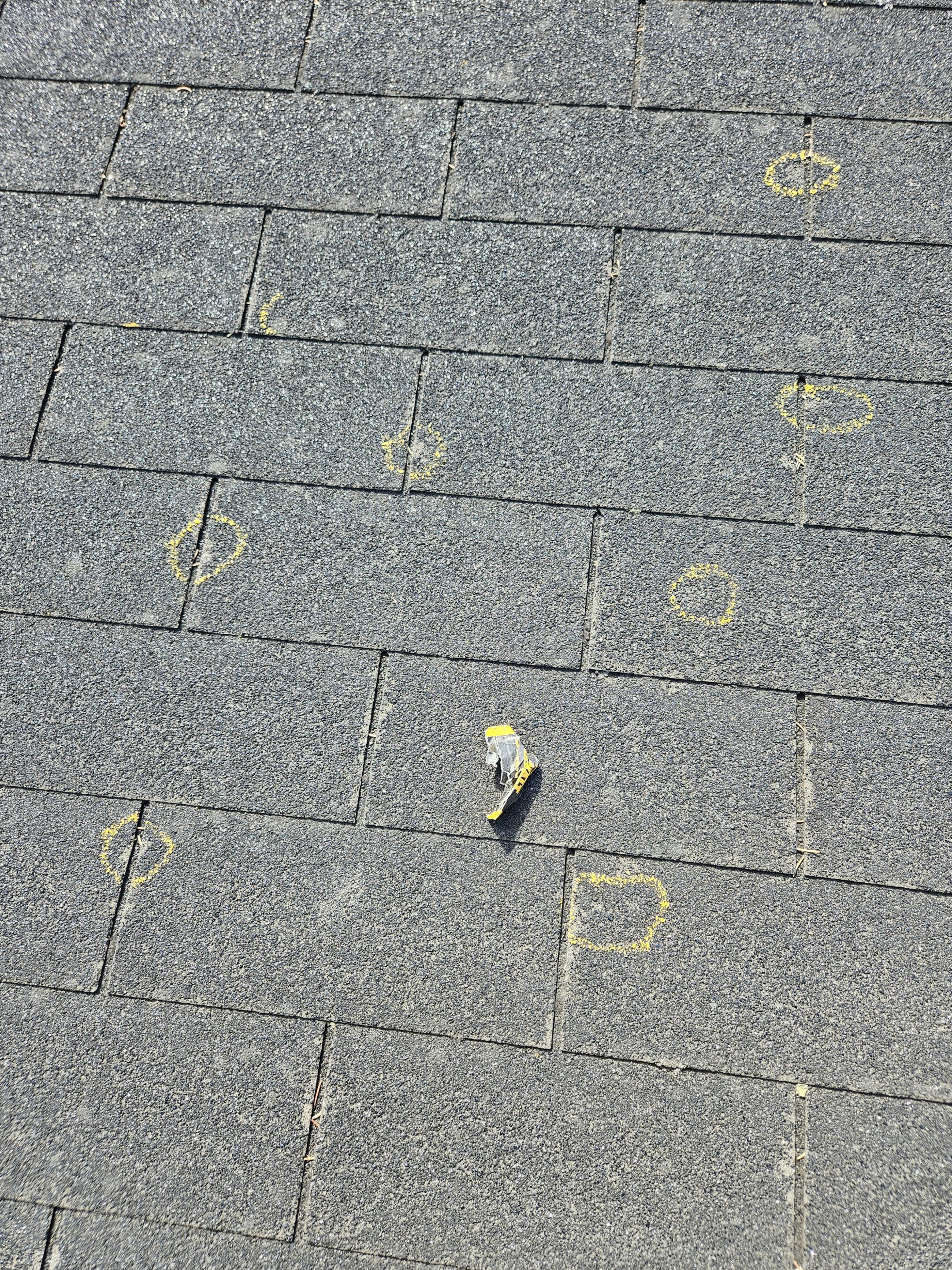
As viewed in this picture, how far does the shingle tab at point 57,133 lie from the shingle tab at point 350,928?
8.07 ft

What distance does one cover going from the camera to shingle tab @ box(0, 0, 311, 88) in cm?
352

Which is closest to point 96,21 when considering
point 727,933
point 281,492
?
point 281,492

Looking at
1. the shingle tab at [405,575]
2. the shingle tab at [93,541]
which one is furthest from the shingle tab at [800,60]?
the shingle tab at [93,541]

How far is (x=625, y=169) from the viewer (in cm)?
330

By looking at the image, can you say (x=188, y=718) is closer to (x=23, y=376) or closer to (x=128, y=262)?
(x=23, y=376)

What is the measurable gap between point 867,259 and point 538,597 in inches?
65.3

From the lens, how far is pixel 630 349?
123 inches

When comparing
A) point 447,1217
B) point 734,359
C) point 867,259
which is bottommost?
point 447,1217

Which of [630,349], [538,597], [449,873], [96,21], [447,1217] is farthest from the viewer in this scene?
[96,21]

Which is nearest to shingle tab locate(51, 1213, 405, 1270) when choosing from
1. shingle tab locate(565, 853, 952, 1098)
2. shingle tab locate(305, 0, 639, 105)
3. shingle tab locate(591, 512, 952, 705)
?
shingle tab locate(565, 853, 952, 1098)

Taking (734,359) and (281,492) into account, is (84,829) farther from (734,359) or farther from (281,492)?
(734,359)

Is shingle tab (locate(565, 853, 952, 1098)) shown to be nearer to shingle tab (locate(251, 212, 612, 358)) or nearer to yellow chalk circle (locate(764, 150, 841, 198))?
shingle tab (locate(251, 212, 612, 358))

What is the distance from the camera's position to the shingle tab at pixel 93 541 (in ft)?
9.93

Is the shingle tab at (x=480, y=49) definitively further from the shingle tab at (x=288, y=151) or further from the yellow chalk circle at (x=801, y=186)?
the yellow chalk circle at (x=801, y=186)
